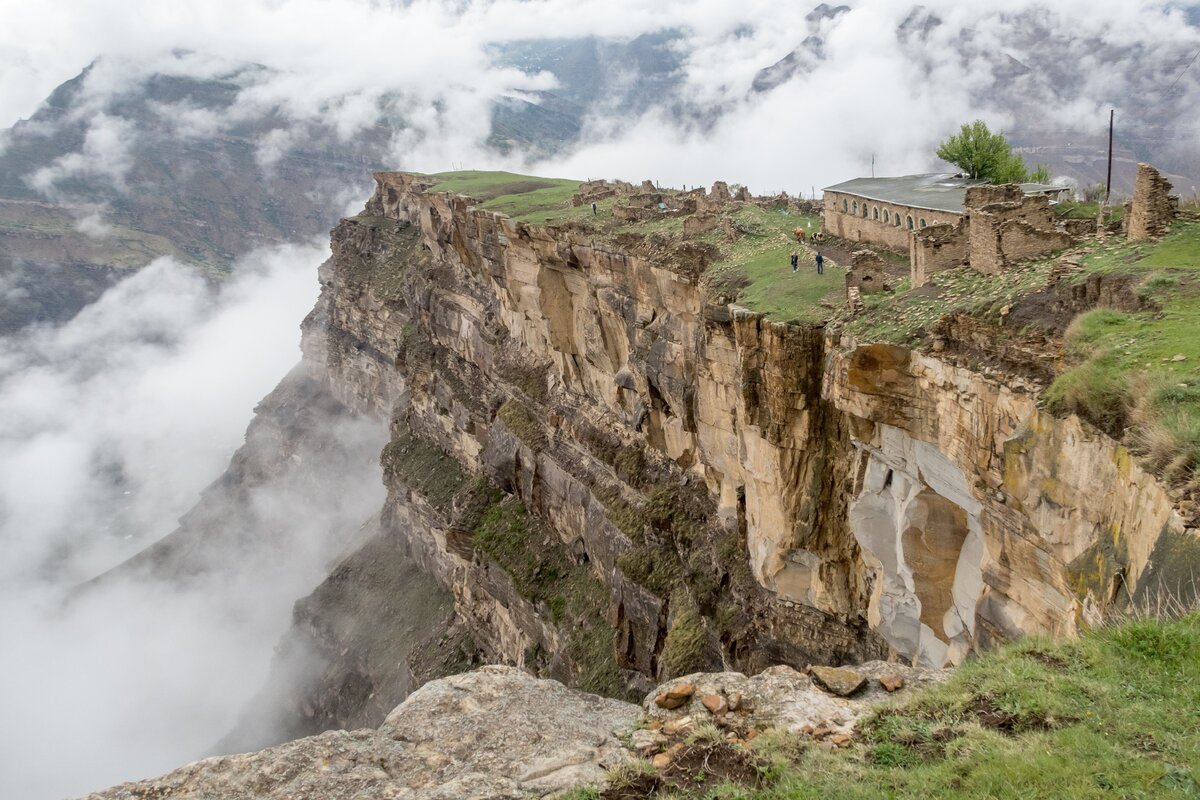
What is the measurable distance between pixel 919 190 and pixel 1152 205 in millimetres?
15285

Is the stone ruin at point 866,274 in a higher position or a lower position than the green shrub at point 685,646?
higher

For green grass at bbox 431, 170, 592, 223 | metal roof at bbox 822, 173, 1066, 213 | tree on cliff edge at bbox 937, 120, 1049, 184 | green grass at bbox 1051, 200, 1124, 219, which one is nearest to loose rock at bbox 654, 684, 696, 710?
green grass at bbox 1051, 200, 1124, 219

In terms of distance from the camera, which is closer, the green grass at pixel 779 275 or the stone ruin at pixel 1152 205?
the stone ruin at pixel 1152 205

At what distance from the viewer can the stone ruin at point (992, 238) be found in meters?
18.5

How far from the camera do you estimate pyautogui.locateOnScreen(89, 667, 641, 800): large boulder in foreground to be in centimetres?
1087

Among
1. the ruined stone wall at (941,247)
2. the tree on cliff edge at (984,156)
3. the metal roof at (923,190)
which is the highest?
the tree on cliff edge at (984,156)

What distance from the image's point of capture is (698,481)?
35719 mm

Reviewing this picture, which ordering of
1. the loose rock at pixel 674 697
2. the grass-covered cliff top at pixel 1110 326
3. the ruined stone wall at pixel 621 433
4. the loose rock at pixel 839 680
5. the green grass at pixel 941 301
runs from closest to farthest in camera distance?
the grass-covered cliff top at pixel 1110 326 < the loose rock at pixel 839 680 < the loose rock at pixel 674 697 < the green grass at pixel 941 301 < the ruined stone wall at pixel 621 433

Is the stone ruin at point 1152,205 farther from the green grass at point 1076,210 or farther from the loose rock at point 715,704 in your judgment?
the loose rock at point 715,704

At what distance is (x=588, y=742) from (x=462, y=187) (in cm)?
6132

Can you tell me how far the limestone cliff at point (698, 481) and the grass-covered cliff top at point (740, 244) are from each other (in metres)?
0.95

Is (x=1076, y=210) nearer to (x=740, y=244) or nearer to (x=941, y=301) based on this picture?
(x=941, y=301)

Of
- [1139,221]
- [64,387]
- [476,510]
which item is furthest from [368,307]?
[64,387]

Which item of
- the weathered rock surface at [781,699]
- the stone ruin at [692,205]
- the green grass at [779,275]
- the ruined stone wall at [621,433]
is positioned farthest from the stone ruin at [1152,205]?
the stone ruin at [692,205]
